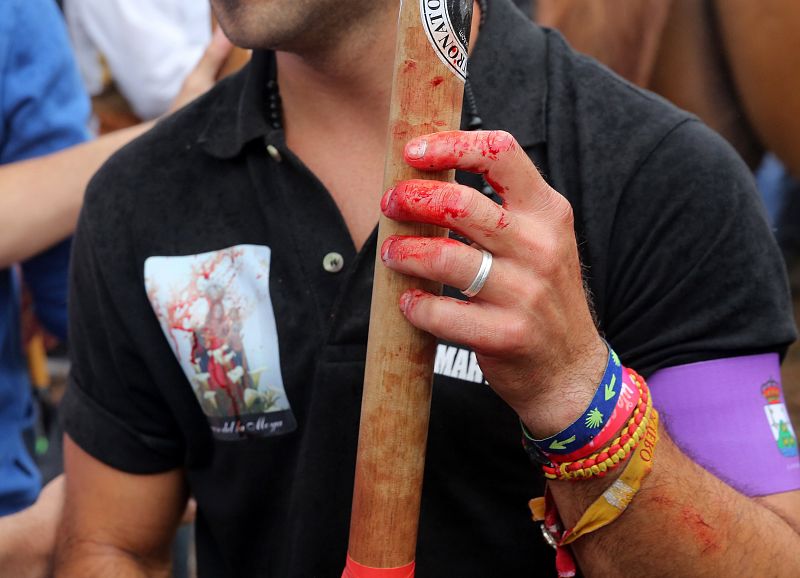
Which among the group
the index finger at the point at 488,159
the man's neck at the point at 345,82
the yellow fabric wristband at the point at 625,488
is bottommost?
the yellow fabric wristband at the point at 625,488

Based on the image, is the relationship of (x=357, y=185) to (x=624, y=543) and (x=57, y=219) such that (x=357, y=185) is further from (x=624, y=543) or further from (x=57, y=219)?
(x=57, y=219)

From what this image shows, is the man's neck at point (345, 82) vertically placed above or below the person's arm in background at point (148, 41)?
above

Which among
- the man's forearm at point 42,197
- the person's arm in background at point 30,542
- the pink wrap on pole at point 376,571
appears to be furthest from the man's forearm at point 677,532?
the man's forearm at point 42,197

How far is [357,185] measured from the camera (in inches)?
67.0

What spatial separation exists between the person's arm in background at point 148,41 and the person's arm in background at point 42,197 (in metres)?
0.94

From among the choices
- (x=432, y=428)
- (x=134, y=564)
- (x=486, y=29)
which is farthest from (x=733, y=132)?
(x=134, y=564)

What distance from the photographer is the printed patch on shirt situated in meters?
1.50

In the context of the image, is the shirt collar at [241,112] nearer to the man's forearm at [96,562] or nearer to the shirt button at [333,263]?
the shirt button at [333,263]

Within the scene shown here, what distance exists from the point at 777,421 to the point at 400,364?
67 cm

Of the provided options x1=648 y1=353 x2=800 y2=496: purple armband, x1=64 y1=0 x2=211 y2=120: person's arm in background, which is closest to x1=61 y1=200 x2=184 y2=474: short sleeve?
x1=648 y1=353 x2=800 y2=496: purple armband

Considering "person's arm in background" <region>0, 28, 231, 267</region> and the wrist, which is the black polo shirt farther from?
"person's arm in background" <region>0, 28, 231, 267</region>

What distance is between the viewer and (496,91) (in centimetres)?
165

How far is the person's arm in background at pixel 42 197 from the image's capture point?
2191 millimetres

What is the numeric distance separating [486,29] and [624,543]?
0.87 metres
